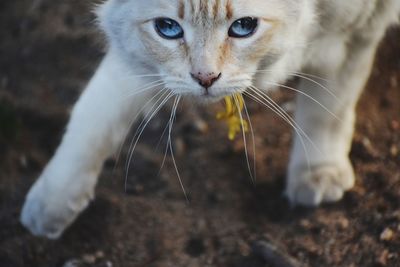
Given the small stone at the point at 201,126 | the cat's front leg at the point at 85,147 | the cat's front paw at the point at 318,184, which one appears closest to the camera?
the cat's front leg at the point at 85,147

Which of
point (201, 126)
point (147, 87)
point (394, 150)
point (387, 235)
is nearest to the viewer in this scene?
point (147, 87)

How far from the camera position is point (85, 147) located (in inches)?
109

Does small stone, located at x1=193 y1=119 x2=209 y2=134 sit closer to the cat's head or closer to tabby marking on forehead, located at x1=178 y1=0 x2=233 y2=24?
the cat's head

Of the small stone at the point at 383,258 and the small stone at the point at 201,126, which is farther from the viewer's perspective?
the small stone at the point at 201,126

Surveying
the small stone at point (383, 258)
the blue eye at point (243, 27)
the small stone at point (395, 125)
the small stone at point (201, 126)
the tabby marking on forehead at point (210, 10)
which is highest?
the tabby marking on forehead at point (210, 10)

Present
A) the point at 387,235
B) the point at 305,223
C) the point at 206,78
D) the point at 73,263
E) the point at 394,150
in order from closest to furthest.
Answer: the point at 206,78 < the point at 387,235 < the point at 73,263 < the point at 305,223 < the point at 394,150

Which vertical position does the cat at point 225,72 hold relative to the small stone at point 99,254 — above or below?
above

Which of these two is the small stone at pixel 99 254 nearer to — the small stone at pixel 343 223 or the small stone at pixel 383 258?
the small stone at pixel 343 223

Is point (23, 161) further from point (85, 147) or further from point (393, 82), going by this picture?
point (393, 82)

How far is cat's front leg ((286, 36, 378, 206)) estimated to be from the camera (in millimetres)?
2879

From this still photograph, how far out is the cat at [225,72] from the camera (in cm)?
217

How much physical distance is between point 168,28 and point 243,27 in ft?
0.70

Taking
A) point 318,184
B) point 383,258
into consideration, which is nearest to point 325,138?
point 318,184

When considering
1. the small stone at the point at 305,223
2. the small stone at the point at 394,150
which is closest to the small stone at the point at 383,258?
the small stone at the point at 305,223
